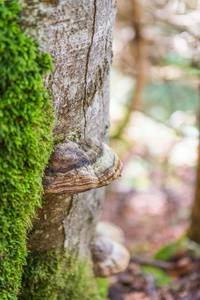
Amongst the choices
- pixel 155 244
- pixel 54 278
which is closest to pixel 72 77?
pixel 54 278

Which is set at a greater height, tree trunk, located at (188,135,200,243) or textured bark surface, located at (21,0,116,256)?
textured bark surface, located at (21,0,116,256)

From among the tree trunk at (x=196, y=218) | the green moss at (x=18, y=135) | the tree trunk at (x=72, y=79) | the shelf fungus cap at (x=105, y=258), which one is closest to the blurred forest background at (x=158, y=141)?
the tree trunk at (x=196, y=218)

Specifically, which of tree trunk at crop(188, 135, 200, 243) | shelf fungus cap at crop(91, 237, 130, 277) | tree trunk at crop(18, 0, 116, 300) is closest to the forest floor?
tree trunk at crop(188, 135, 200, 243)

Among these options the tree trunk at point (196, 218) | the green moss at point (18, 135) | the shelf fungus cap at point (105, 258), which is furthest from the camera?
the tree trunk at point (196, 218)

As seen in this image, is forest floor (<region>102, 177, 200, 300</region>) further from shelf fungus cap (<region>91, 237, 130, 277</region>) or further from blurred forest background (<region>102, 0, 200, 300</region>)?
shelf fungus cap (<region>91, 237, 130, 277</region>)

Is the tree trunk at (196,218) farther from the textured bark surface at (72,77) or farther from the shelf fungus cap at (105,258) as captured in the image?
the textured bark surface at (72,77)

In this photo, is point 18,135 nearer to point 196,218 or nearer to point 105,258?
point 105,258

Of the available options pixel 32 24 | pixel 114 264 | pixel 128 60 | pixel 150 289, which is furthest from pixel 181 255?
pixel 128 60
